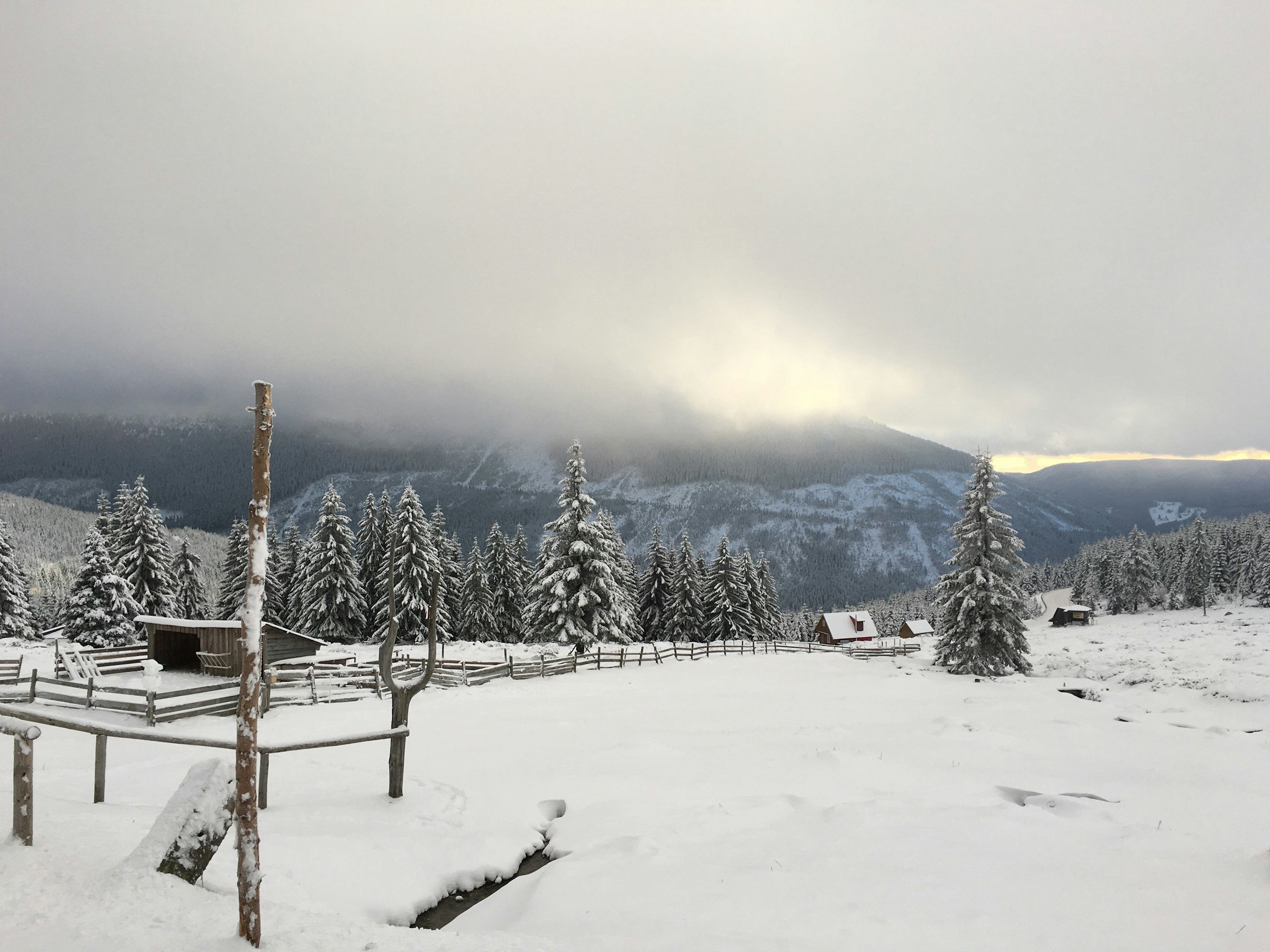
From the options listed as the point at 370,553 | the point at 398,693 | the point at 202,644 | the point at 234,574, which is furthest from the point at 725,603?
the point at 398,693

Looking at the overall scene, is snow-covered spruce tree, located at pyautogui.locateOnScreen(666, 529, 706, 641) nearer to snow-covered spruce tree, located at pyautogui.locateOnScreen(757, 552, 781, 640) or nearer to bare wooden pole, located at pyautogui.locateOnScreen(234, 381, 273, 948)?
snow-covered spruce tree, located at pyautogui.locateOnScreen(757, 552, 781, 640)

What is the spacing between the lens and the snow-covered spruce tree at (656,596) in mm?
54844

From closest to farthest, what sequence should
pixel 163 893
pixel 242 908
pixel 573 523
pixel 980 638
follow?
pixel 242 908 → pixel 163 893 → pixel 980 638 → pixel 573 523

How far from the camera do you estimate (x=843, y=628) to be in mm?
74562

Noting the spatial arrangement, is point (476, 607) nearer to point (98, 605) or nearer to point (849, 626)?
point (98, 605)

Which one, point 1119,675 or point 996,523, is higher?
point 996,523

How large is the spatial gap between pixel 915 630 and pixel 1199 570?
121 ft

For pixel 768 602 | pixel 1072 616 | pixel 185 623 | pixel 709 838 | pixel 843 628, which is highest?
pixel 709 838

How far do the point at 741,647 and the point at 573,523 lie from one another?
52.2ft

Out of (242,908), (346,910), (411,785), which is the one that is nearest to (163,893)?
(242,908)

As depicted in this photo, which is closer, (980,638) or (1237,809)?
(1237,809)

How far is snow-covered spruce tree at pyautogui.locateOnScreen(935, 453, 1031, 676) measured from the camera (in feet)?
107

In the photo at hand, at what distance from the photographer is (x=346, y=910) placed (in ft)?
19.9

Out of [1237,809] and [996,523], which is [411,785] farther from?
[996,523]
